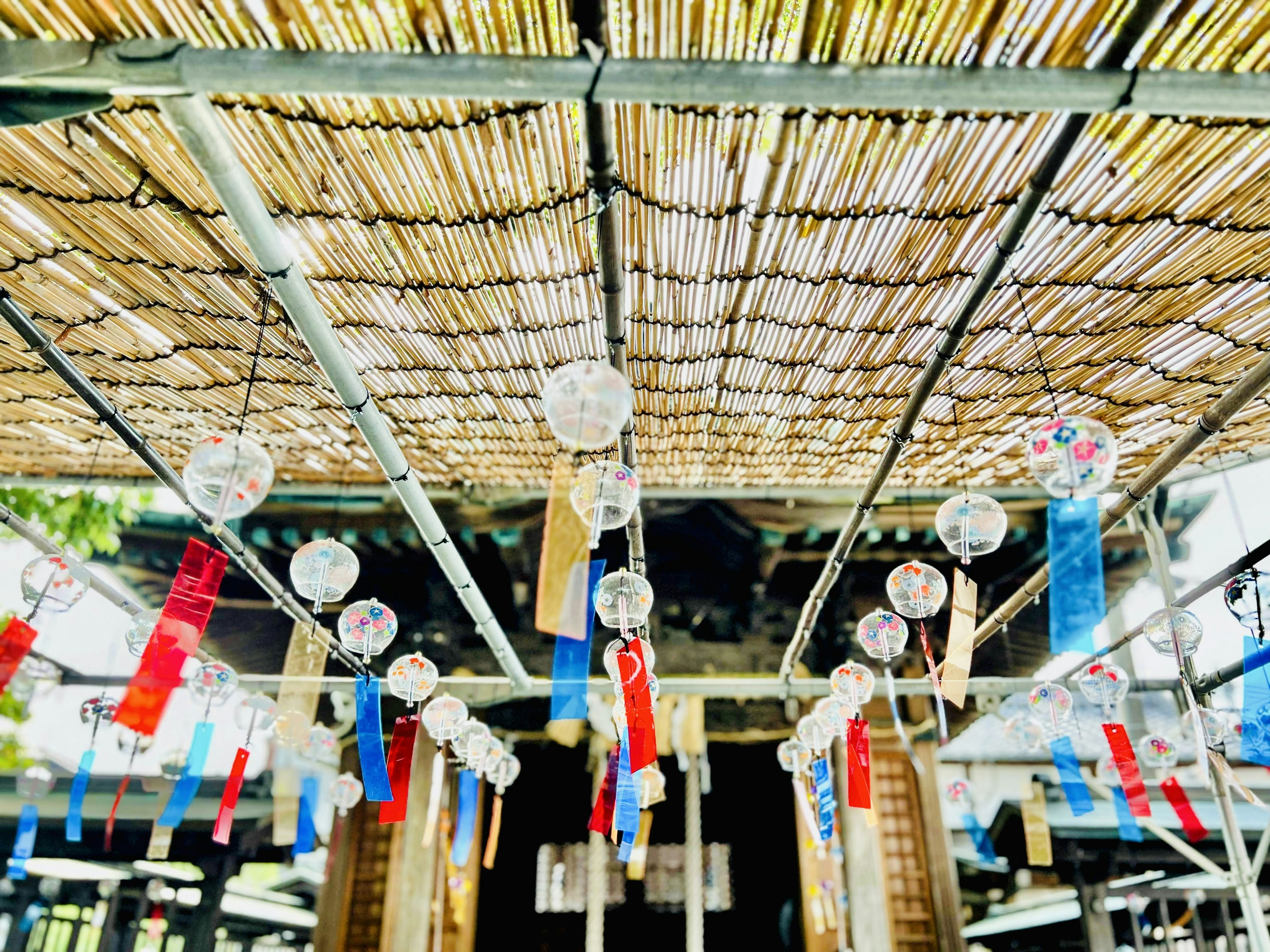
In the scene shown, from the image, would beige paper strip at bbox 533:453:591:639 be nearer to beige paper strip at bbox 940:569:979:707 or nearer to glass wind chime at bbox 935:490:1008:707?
glass wind chime at bbox 935:490:1008:707

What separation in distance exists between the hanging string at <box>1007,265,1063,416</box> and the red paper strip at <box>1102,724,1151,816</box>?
69.4 inches

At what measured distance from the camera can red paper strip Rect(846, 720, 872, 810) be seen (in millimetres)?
4590

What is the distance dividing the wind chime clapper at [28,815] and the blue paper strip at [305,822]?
1.77 meters

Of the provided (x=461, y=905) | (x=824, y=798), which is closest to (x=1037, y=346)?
(x=824, y=798)

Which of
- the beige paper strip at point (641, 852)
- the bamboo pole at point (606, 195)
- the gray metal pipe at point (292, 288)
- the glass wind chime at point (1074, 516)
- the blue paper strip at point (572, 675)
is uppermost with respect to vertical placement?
the bamboo pole at point (606, 195)

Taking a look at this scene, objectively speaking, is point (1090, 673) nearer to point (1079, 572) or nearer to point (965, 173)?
point (1079, 572)

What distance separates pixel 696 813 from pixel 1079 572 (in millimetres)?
6269

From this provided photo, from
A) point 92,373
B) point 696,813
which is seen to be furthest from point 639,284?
point 696,813

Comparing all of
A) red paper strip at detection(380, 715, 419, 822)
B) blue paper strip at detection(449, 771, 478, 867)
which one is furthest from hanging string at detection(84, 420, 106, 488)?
blue paper strip at detection(449, 771, 478, 867)

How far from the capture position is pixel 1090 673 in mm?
4520

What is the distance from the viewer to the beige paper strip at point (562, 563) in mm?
2496

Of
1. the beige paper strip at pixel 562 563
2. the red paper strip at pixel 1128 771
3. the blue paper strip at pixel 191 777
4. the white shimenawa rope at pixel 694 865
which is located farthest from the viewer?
the white shimenawa rope at pixel 694 865

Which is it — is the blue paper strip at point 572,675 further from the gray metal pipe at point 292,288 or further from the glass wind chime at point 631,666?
the gray metal pipe at point 292,288

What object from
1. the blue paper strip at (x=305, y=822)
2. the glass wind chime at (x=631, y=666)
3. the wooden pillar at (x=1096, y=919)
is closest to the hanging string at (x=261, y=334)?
the glass wind chime at (x=631, y=666)
